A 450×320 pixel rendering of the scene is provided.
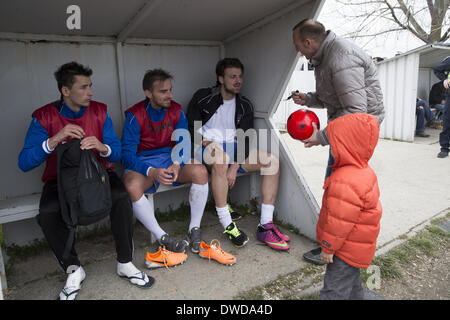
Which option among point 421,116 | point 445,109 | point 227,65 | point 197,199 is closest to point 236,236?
point 197,199

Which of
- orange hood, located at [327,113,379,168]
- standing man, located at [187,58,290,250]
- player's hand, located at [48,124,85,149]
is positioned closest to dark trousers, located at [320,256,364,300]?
orange hood, located at [327,113,379,168]

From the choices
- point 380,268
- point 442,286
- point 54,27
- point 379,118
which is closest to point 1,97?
point 54,27

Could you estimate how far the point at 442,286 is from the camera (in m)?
2.40

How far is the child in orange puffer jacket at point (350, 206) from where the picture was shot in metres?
1.74

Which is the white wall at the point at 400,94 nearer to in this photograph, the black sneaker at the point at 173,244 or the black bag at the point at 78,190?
the black sneaker at the point at 173,244

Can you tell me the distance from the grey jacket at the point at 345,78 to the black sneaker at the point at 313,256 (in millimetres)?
964

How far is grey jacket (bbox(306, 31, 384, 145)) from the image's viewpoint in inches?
88.7

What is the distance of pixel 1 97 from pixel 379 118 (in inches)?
123

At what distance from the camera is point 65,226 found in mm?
2264

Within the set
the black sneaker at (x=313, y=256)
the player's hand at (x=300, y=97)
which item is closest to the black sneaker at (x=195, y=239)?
the black sneaker at (x=313, y=256)

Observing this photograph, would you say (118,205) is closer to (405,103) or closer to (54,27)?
(54,27)

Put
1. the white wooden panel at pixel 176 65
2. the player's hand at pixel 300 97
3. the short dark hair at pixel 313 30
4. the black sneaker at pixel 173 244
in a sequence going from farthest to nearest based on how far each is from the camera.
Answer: the white wooden panel at pixel 176 65 < the player's hand at pixel 300 97 < the black sneaker at pixel 173 244 < the short dark hair at pixel 313 30

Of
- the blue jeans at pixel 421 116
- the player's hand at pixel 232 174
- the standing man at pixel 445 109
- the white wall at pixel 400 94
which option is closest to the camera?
the player's hand at pixel 232 174
